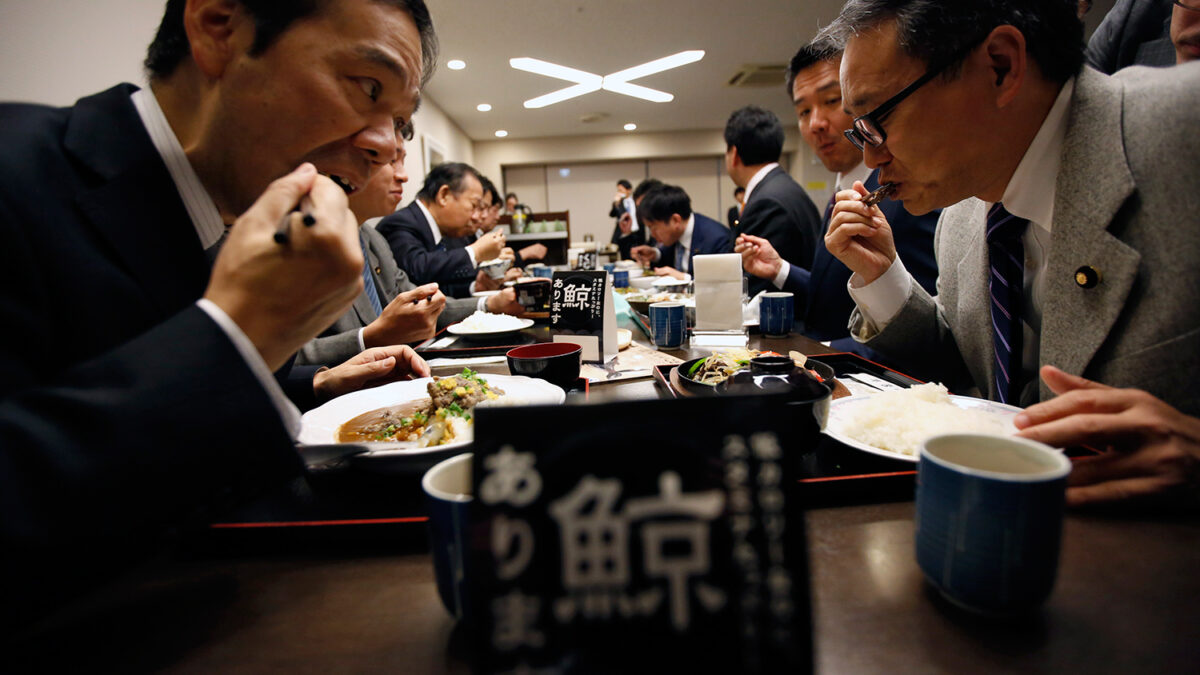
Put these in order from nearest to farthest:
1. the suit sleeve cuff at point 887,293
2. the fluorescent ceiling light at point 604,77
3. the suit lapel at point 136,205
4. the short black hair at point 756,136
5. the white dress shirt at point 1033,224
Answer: the suit lapel at point 136,205
the white dress shirt at point 1033,224
the suit sleeve cuff at point 887,293
the short black hair at point 756,136
the fluorescent ceiling light at point 604,77

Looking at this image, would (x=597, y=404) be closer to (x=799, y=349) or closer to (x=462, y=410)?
(x=462, y=410)

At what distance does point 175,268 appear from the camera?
0.82 m

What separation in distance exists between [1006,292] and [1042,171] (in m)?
0.28

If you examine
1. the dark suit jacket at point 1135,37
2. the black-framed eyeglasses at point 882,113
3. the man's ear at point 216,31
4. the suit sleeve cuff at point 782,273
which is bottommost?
the suit sleeve cuff at point 782,273

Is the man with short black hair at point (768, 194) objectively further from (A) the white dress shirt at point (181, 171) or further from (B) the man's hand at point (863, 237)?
(A) the white dress shirt at point (181, 171)

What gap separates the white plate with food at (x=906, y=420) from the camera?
806 mm

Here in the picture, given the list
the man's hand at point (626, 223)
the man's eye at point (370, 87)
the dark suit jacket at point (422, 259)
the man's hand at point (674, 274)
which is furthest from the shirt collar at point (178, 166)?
the man's hand at point (626, 223)

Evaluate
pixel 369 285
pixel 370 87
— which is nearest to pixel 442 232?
pixel 369 285

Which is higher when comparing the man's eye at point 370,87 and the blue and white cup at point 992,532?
the man's eye at point 370,87

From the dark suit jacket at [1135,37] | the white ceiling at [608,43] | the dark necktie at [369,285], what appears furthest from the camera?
the white ceiling at [608,43]

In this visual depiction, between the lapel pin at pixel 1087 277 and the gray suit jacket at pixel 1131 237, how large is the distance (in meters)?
0.01

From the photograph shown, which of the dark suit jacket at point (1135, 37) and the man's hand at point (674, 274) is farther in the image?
the man's hand at point (674, 274)

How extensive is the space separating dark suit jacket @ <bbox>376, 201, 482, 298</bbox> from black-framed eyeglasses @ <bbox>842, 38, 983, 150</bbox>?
124 inches

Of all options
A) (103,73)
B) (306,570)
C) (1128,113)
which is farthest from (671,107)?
(306,570)
